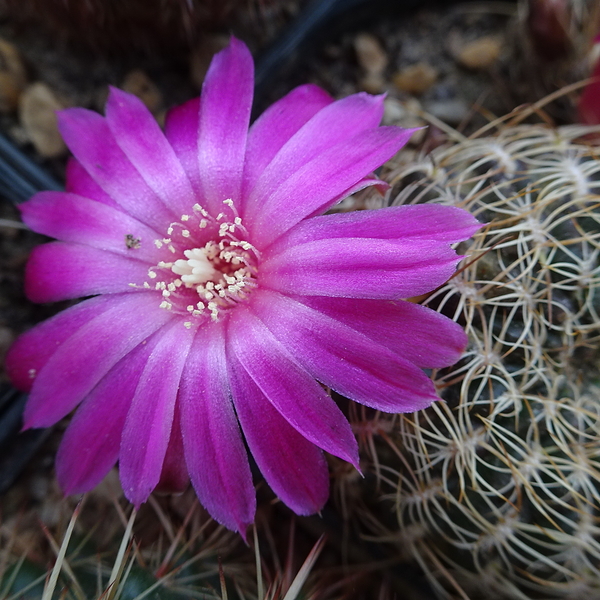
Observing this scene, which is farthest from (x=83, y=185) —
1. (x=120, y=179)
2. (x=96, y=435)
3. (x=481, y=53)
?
(x=481, y=53)

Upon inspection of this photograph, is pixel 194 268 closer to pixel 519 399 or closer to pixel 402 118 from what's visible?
pixel 519 399

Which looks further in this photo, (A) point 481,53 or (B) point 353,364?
(A) point 481,53

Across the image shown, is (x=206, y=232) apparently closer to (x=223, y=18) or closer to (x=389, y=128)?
(x=389, y=128)

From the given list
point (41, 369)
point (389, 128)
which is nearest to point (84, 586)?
point (41, 369)

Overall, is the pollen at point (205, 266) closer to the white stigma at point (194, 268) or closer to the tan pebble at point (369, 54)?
the white stigma at point (194, 268)

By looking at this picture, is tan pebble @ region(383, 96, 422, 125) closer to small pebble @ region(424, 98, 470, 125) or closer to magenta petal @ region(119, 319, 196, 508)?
small pebble @ region(424, 98, 470, 125)

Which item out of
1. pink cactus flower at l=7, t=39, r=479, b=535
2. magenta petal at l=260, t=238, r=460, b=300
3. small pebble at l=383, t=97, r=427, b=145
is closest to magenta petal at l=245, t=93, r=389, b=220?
pink cactus flower at l=7, t=39, r=479, b=535

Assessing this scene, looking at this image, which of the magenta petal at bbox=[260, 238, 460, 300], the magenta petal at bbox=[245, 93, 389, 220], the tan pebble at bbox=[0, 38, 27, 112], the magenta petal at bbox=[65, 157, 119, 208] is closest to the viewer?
the magenta petal at bbox=[260, 238, 460, 300]
